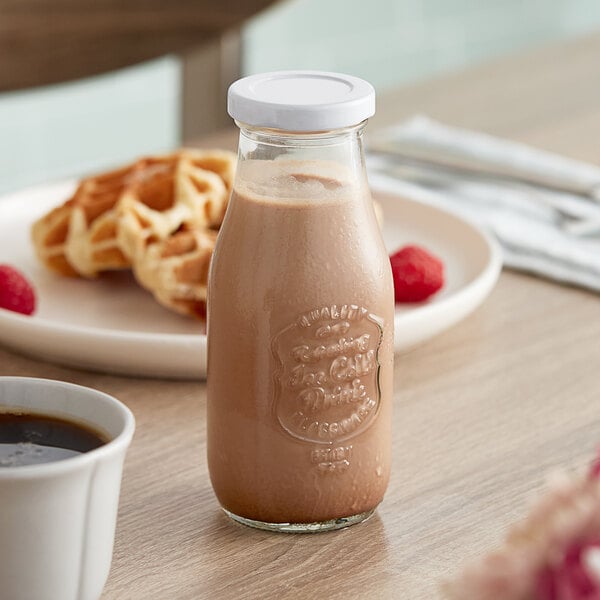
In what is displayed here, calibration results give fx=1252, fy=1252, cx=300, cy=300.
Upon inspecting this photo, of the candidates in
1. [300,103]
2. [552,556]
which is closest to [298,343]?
[300,103]

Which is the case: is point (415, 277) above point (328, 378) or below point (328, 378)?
below

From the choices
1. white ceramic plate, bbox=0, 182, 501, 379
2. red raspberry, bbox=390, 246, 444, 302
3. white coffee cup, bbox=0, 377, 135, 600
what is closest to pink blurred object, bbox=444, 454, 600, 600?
white coffee cup, bbox=0, 377, 135, 600

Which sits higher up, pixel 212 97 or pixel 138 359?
pixel 138 359

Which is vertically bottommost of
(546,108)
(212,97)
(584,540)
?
(212,97)

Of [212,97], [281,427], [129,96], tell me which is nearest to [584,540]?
[281,427]

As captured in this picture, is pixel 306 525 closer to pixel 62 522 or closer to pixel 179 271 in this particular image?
pixel 62 522

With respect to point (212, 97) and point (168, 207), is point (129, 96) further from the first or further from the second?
point (168, 207)
